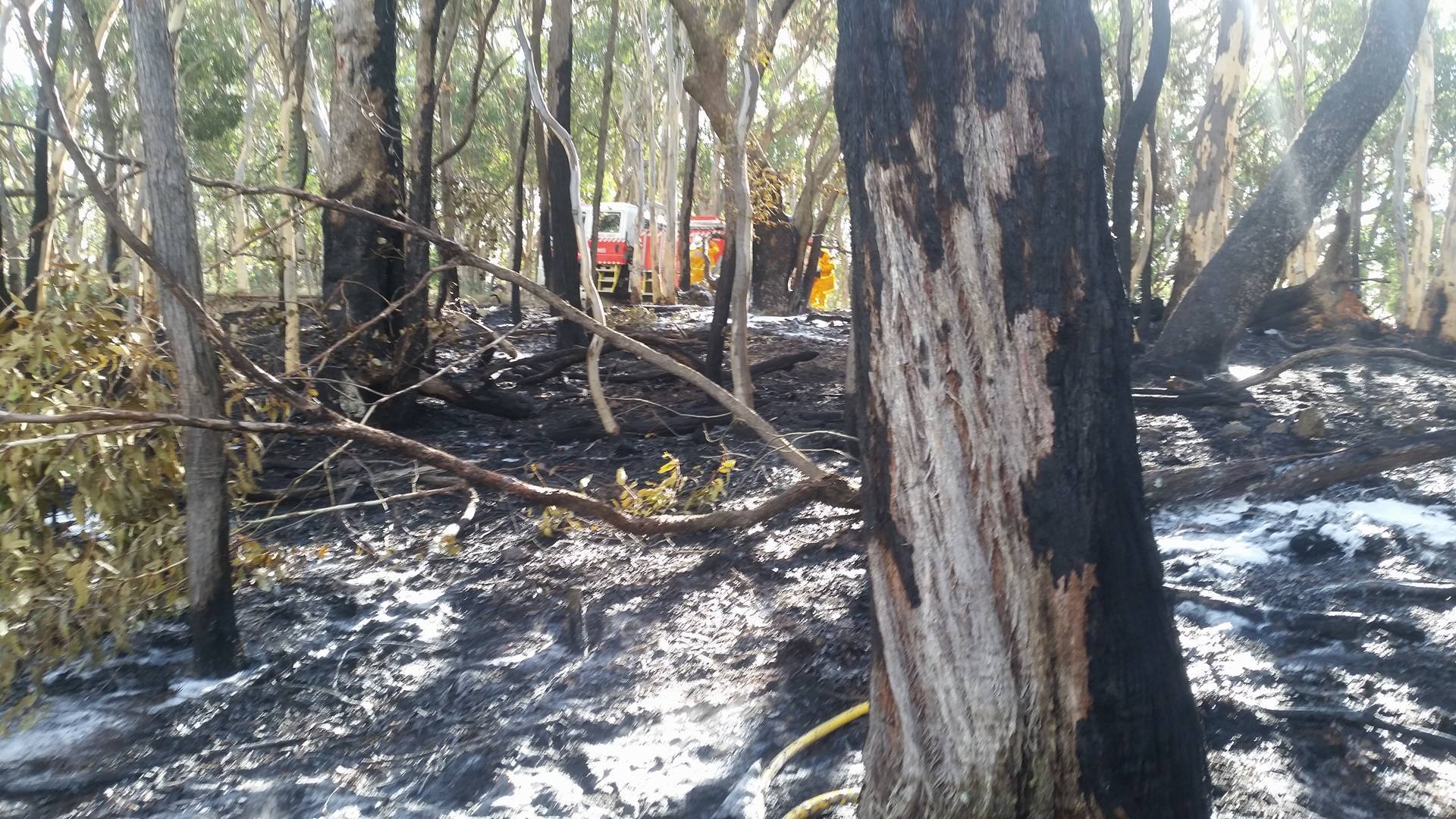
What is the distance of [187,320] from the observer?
12.3 ft

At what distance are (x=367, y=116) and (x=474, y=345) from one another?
4.25 metres

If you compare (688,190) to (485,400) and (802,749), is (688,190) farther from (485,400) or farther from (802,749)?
(802,749)

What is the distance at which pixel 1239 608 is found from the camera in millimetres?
4336

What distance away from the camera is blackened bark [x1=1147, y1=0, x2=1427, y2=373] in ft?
26.7

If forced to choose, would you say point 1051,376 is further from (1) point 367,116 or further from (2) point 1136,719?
(1) point 367,116

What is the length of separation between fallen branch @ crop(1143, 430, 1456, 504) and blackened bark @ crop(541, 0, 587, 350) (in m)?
5.81

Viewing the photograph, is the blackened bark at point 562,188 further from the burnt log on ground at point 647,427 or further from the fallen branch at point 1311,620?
the fallen branch at point 1311,620

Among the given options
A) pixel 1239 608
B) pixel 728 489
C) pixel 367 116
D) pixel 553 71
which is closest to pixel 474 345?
pixel 553 71

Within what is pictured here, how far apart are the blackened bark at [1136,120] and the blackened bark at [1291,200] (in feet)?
2.72

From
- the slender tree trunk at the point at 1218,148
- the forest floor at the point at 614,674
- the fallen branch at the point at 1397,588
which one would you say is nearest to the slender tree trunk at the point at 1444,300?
the slender tree trunk at the point at 1218,148

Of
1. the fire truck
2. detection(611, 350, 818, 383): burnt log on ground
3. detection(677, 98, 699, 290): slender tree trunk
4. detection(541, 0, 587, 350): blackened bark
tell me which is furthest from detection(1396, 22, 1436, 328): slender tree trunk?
detection(541, 0, 587, 350): blackened bark

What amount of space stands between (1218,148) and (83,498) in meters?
13.3

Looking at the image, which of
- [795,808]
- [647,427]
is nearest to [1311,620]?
[795,808]

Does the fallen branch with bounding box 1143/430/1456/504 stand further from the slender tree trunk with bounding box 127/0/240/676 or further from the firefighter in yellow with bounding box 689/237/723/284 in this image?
the firefighter in yellow with bounding box 689/237/723/284
